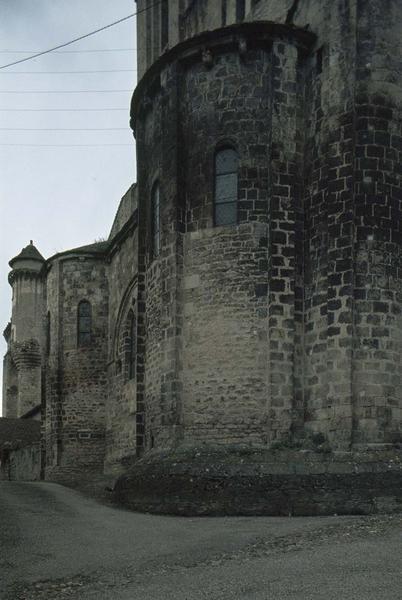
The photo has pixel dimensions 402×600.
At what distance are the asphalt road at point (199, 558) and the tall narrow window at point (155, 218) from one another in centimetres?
604

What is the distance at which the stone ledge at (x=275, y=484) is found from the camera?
52.3 ft

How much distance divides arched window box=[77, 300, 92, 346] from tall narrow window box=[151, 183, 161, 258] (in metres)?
10.9

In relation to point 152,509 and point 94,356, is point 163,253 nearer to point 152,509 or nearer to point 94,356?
point 152,509

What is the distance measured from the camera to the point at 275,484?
53.5 feet

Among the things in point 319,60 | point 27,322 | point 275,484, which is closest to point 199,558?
point 275,484

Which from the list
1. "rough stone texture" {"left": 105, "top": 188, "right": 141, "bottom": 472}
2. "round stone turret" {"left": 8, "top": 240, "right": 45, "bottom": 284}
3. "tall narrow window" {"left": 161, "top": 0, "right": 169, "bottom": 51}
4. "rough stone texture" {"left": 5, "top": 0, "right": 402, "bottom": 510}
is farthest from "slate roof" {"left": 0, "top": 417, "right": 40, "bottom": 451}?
"rough stone texture" {"left": 5, "top": 0, "right": 402, "bottom": 510}

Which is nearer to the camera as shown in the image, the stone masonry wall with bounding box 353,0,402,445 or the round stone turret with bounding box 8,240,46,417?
the stone masonry wall with bounding box 353,0,402,445

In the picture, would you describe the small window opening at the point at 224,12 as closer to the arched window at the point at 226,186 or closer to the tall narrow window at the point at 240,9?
the tall narrow window at the point at 240,9

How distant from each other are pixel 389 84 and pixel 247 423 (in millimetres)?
6732

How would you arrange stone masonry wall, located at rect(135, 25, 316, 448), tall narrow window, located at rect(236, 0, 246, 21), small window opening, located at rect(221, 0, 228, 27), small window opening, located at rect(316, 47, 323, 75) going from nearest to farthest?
stone masonry wall, located at rect(135, 25, 316, 448)
small window opening, located at rect(316, 47, 323, 75)
tall narrow window, located at rect(236, 0, 246, 21)
small window opening, located at rect(221, 0, 228, 27)

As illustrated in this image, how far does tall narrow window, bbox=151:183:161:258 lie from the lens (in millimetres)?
20141

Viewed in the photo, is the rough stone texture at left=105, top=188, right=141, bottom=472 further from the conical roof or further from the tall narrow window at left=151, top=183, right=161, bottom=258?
the conical roof

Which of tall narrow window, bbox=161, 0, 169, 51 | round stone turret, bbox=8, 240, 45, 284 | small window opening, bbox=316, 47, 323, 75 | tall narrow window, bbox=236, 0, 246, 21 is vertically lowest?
small window opening, bbox=316, 47, 323, 75

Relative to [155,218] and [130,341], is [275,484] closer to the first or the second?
Answer: [155,218]
